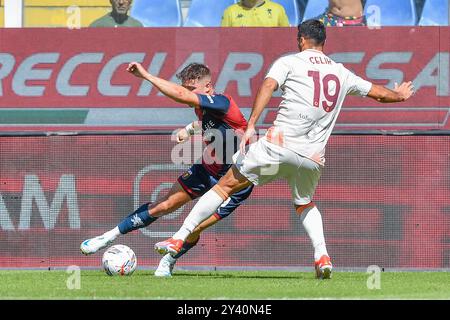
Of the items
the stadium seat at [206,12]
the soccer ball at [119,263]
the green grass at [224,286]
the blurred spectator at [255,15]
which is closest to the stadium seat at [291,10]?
the blurred spectator at [255,15]

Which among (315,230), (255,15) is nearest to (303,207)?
(315,230)

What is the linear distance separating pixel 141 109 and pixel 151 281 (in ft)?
13.8

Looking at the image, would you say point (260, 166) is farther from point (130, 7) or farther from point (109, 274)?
point (130, 7)

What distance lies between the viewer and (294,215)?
508 inches

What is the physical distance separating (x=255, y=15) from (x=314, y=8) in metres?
0.96

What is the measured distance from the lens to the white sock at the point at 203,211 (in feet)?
35.1

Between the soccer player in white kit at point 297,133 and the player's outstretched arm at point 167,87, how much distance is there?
63 centimetres

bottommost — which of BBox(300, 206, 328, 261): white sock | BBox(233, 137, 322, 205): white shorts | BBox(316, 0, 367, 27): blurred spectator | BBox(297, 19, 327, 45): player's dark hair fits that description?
BBox(300, 206, 328, 261): white sock

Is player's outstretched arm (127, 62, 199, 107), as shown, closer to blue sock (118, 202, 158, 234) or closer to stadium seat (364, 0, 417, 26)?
blue sock (118, 202, 158, 234)

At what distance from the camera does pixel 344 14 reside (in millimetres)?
15227

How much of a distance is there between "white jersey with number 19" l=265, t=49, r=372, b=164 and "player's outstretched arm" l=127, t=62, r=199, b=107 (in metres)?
0.68

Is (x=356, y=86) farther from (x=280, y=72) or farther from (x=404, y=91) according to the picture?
(x=280, y=72)

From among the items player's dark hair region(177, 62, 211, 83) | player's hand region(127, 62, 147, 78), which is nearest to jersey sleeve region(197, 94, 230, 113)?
player's dark hair region(177, 62, 211, 83)

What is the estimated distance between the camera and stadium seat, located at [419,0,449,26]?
15703 mm
